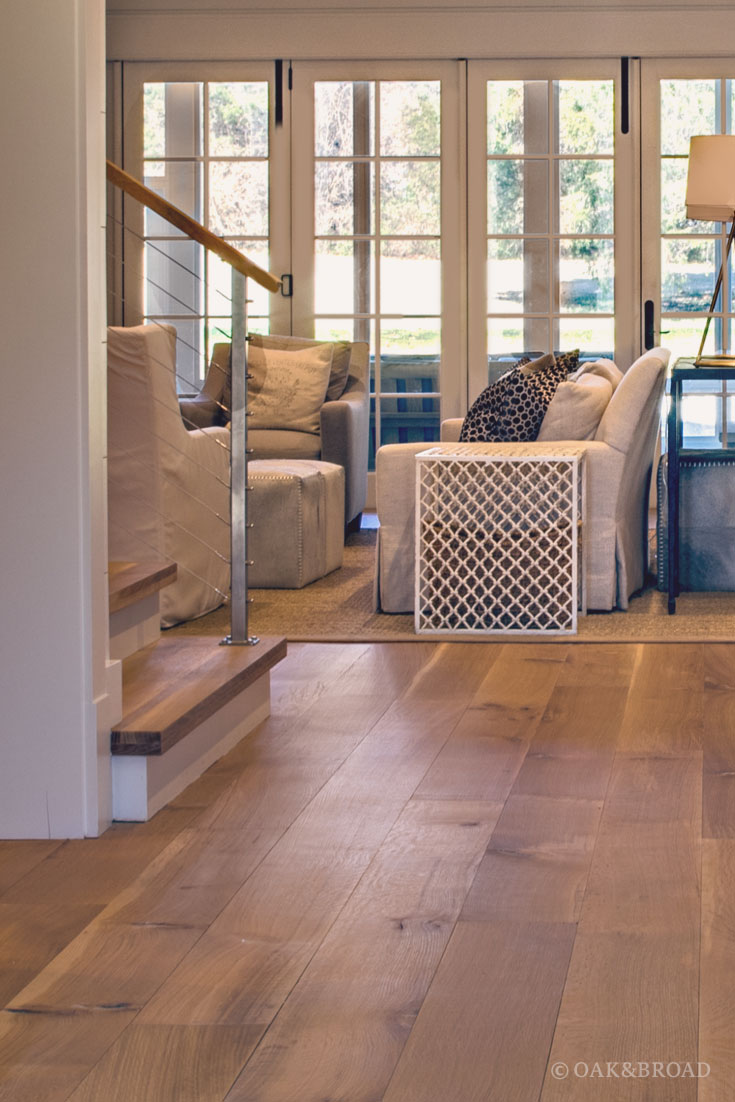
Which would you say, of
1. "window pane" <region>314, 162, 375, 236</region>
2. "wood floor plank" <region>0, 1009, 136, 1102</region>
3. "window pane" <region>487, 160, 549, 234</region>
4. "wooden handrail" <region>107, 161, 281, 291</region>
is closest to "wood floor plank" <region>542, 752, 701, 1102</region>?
"wood floor plank" <region>0, 1009, 136, 1102</region>

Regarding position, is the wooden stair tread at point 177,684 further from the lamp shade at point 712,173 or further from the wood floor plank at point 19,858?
the lamp shade at point 712,173

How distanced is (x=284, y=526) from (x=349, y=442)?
1.35 m

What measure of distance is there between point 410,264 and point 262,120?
3.70 feet

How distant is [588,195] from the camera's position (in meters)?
7.55

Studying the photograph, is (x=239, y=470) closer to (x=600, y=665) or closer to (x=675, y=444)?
(x=600, y=665)

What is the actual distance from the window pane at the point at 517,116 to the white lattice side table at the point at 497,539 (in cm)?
350

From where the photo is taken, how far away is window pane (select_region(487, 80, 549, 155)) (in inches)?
295

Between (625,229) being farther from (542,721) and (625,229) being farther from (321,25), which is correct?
(542,721)

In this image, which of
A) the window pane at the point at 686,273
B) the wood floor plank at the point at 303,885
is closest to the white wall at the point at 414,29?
the window pane at the point at 686,273

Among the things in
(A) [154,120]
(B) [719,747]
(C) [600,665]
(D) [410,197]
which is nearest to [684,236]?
(D) [410,197]

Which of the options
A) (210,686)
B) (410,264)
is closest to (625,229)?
(410,264)

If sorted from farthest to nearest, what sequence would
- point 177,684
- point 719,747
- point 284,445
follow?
1. point 284,445
2. point 719,747
3. point 177,684

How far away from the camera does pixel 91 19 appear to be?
95.3 inches

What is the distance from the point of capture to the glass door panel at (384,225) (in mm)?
7559
